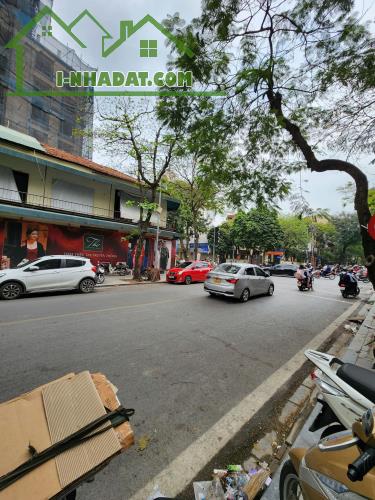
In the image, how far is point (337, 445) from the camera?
133 cm

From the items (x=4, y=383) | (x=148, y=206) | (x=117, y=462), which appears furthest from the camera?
(x=148, y=206)

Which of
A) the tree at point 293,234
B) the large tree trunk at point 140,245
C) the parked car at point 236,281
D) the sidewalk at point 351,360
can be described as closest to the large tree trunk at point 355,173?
the sidewalk at point 351,360

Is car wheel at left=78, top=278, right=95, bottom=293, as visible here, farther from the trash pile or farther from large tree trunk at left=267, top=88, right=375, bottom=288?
the trash pile

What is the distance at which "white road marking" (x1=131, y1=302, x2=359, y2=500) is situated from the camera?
1.97 meters

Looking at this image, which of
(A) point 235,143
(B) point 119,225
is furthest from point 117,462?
(B) point 119,225

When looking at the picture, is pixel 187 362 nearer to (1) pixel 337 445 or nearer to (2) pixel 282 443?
(2) pixel 282 443

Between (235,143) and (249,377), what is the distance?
248 inches

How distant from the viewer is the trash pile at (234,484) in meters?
1.84

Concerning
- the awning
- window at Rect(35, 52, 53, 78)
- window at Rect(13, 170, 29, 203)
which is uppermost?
window at Rect(35, 52, 53, 78)

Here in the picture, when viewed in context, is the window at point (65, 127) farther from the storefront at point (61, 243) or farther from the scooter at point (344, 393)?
the scooter at point (344, 393)

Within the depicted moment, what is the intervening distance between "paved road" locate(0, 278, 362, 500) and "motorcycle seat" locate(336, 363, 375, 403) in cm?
156

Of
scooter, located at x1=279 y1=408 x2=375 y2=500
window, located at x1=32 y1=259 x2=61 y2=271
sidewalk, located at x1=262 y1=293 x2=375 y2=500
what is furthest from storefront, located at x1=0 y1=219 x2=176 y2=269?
scooter, located at x1=279 y1=408 x2=375 y2=500

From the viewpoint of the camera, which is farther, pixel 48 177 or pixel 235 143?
pixel 48 177

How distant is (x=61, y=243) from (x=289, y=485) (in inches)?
658
